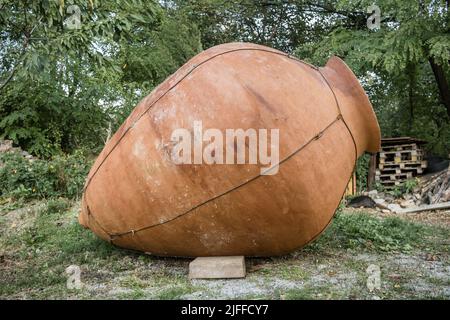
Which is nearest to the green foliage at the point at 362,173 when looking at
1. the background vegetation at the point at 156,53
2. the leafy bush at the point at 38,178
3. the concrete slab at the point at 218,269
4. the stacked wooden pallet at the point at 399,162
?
the stacked wooden pallet at the point at 399,162

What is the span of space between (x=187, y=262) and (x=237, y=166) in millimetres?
1107

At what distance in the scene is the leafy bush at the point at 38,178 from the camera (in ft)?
21.7

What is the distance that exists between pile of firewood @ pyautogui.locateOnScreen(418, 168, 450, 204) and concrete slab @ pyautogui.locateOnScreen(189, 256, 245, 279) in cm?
573

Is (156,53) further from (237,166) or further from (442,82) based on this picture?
(237,166)

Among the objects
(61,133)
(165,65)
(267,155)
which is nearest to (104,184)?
(267,155)

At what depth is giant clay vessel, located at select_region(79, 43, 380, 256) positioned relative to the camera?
3.07m

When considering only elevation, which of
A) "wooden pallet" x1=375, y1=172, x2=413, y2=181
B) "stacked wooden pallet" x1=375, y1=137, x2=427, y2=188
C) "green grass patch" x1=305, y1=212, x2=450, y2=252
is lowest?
"green grass patch" x1=305, y1=212, x2=450, y2=252

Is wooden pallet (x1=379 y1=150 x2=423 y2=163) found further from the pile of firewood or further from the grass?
the grass

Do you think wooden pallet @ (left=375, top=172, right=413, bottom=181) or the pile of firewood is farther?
wooden pallet @ (left=375, top=172, right=413, bottom=181)

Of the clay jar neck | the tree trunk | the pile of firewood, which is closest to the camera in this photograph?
the clay jar neck

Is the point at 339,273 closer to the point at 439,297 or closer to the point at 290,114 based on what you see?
the point at 439,297

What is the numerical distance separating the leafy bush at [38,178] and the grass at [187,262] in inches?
59.8

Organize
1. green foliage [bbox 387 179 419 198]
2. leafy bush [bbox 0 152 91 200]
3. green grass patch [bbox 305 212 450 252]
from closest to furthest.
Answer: green grass patch [bbox 305 212 450 252] → leafy bush [bbox 0 152 91 200] → green foliage [bbox 387 179 419 198]

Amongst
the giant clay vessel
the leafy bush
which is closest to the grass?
the giant clay vessel
